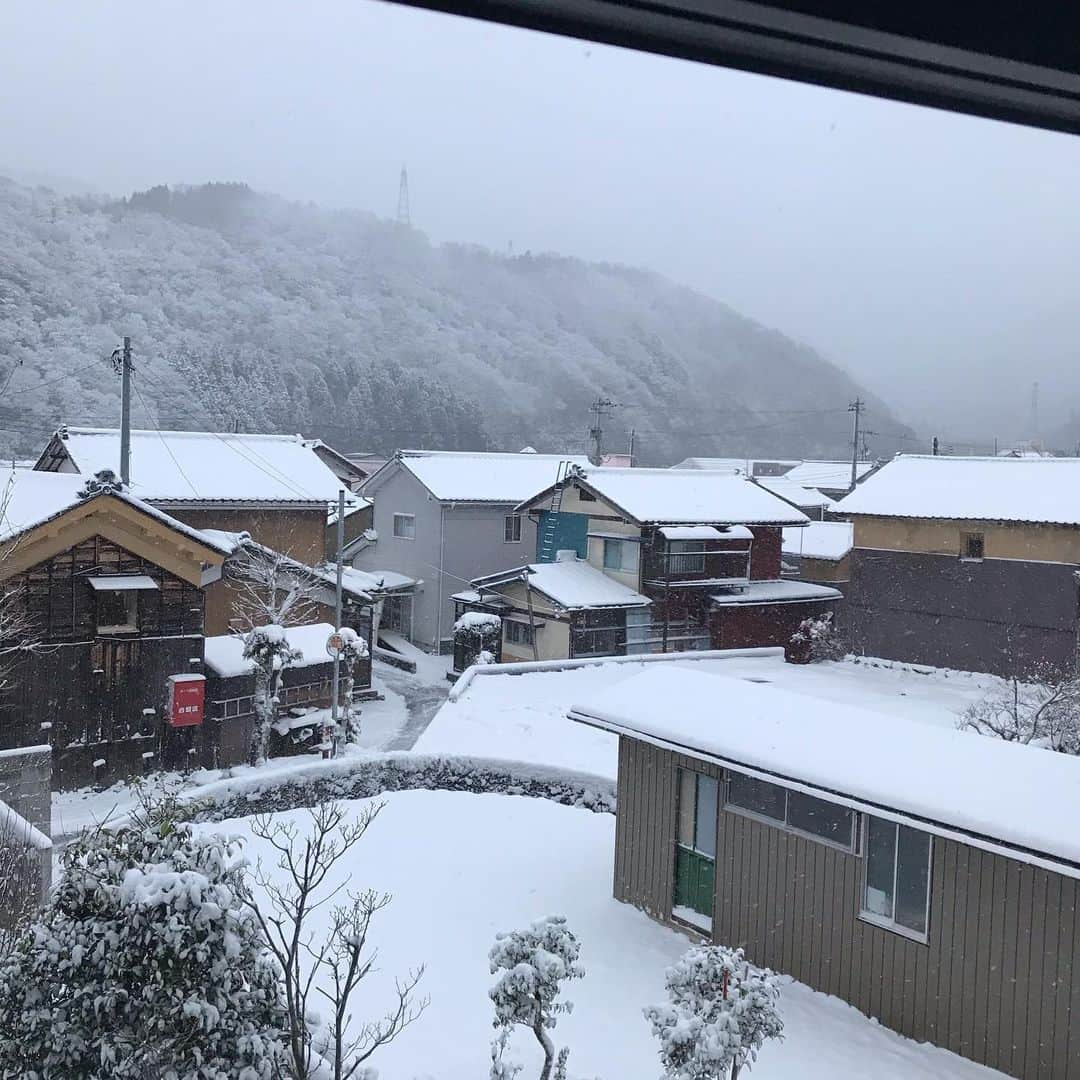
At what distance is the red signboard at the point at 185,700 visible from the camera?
1370 cm

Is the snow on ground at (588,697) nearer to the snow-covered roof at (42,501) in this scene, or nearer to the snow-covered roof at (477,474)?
the snow-covered roof at (42,501)

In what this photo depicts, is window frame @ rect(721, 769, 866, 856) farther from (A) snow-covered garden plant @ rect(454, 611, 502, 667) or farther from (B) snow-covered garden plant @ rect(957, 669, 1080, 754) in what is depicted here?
(A) snow-covered garden plant @ rect(454, 611, 502, 667)

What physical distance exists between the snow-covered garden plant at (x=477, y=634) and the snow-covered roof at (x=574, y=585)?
30.8 inches

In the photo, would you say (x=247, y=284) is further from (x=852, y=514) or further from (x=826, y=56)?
(x=852, y=514)

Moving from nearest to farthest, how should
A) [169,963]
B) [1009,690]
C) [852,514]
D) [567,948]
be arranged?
[169,963], [567,948], [1009,690], [852,514]

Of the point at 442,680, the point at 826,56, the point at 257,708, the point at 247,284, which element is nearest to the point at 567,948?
the point at 826,56

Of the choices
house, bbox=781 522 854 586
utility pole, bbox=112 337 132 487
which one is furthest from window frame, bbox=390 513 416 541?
utility pole, bbox=112 337 132 487

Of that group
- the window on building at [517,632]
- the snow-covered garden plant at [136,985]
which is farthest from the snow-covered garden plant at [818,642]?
the snow-covered garden plant at [136,985]

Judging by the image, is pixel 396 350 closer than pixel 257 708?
No

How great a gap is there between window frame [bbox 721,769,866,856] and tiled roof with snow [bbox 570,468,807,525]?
1200 centimetres

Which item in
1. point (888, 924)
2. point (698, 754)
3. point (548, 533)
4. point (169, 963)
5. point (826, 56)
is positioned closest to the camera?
point (826, 56)

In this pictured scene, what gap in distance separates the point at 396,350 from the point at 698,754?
11.3m

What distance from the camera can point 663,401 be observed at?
58.1 feet

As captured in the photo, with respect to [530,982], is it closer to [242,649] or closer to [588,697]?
[588,697]
